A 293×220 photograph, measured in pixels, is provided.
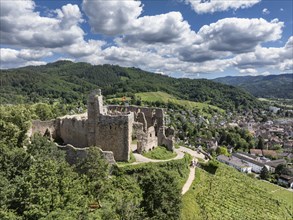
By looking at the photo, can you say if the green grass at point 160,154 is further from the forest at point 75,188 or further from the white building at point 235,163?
the white building at point 235,163

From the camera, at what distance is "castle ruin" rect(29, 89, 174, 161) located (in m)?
43.5

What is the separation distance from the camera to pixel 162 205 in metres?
31.2

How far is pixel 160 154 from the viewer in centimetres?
4922

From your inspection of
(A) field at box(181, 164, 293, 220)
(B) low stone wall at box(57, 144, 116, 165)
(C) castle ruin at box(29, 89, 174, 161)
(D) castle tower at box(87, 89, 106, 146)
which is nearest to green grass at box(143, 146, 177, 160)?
(C) castle ruin at box(29, 89, 174, 161)

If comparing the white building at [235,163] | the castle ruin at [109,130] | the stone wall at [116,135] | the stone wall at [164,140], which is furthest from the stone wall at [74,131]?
the white building at [235,163]

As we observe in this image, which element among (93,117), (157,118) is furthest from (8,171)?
(157,118)

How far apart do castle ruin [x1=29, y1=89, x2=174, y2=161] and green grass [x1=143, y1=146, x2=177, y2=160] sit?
97 centimetres

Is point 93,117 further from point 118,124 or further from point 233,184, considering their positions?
point 233,184

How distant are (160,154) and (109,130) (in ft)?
33.6

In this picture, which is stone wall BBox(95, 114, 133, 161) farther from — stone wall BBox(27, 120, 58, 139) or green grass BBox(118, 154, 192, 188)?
stone wall BBox(27, 120, 58, 139)

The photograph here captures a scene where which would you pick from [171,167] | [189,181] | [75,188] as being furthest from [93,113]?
[189,181]

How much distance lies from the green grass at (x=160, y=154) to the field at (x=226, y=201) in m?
5.80

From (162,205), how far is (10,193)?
15.3 m

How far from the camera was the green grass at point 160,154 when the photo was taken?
47.7m
